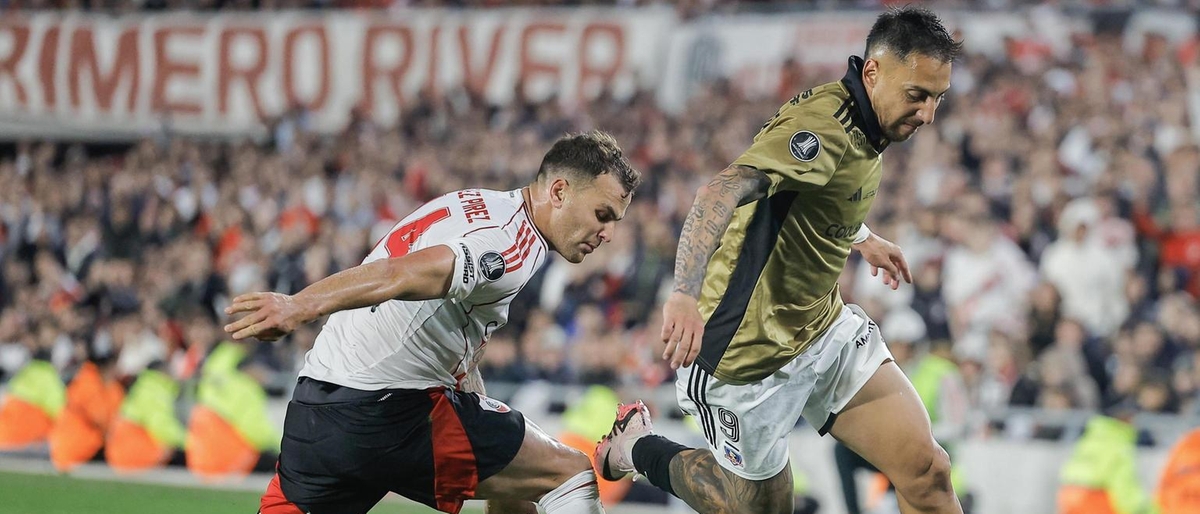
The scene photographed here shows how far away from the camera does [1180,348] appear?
34.7 ft

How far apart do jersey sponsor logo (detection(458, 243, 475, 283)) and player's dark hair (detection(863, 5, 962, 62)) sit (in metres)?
1.64

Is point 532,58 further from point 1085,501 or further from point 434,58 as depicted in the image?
point 1085,501

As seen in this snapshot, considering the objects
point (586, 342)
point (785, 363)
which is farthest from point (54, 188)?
point (785, 363)

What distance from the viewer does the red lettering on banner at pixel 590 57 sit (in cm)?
1694

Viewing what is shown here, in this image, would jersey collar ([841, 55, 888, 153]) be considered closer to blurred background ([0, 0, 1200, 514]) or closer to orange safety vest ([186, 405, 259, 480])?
blurred background ([0, 0, 1200, 514])

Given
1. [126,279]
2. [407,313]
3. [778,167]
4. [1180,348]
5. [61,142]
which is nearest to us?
[778,167]

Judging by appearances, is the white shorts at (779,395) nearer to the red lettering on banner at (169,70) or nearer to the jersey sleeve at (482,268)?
the jersey sleeve at (482,268)

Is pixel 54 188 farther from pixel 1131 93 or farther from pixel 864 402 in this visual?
pixel 864 402

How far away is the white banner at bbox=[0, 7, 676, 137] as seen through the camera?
17.2 metres

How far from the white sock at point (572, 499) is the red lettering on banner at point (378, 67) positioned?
41.9 feet

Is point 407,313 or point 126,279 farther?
point 126,279

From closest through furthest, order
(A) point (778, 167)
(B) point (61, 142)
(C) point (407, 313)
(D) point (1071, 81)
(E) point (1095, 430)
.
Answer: (A) point (778, 167), (C) point (407, 313), (E) point (1095, 430), (D) point (1071, 81), (B) point (61, 142)

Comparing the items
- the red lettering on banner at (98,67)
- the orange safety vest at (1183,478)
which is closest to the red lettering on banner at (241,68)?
the red lettering on banner at (98,67)

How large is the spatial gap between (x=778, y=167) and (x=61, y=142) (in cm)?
1687
